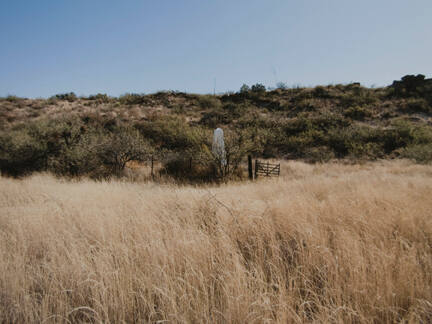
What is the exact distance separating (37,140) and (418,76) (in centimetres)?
4582

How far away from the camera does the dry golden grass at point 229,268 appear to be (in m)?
1.32

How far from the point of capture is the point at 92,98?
99.5 feet

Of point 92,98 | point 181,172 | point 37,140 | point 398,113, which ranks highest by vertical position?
point 92,98

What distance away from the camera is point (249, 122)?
2481 centimetres

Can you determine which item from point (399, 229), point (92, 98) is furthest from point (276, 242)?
point (92, 98)

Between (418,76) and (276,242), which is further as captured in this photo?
(418,76)

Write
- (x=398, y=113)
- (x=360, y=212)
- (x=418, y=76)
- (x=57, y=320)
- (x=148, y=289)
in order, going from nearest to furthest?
1. (x=57, y=320)
2. (x=148, y=289)
3. (x=360, y=212)
4. (x=398, y=113)
5. (x=418, y=76)

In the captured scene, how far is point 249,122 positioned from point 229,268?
24.3 metres

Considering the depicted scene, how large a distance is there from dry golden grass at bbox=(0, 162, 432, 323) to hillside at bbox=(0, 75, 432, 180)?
10997mm

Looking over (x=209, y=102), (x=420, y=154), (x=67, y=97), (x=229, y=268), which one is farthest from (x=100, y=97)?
(x=420, y=154)

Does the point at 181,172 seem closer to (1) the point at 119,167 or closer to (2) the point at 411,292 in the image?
(1) the point at 119,167

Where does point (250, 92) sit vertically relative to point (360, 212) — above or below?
above

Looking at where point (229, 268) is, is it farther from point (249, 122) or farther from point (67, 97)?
point (67, 97)

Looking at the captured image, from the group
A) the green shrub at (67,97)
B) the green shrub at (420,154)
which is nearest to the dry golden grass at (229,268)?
the green shrub at (420,154)
